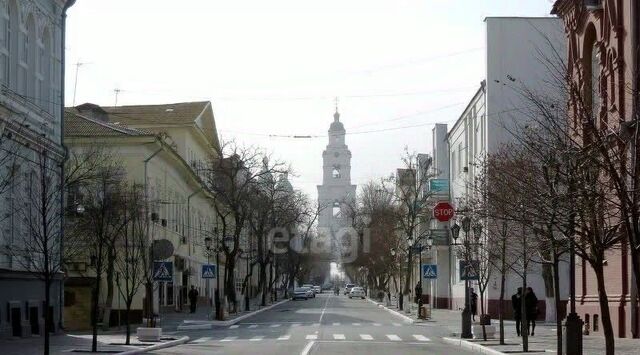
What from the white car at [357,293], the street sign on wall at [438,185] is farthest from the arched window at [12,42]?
the white car at [357,293]

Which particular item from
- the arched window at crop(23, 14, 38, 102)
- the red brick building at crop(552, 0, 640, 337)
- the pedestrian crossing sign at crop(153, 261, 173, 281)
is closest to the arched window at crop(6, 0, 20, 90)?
the arched window at crop(23, 14, 38, 102)

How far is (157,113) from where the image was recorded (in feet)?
246

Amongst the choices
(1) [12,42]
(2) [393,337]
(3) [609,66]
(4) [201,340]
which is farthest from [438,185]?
(3) [609,66]

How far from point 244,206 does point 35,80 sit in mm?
24693

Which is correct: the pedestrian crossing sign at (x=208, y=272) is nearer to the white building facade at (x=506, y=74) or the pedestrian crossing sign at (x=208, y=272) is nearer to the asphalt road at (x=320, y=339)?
the asphalt road at (x=320, y=339)

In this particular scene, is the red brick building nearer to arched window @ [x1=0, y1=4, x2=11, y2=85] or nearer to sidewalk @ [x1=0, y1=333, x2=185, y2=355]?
A: sidewalk @ [x1=0, y1=333, x2=185, y2=355]

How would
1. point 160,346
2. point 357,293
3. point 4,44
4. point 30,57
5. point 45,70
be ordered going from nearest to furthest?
1. point 160,346
2. point 4,44
3. point 30,57
4. point 45,70
5. point 357,293

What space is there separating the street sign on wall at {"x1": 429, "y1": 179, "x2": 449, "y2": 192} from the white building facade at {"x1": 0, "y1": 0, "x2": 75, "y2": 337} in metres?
33.5

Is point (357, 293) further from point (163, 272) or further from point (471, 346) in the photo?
point (471, 346)

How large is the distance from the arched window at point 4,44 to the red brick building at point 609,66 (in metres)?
16.6

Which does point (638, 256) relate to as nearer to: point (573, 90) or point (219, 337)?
point (573, 90)

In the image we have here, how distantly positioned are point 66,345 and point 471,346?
1173 cm

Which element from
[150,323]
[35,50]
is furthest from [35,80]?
[150,323]

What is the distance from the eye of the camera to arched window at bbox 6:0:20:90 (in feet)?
105
